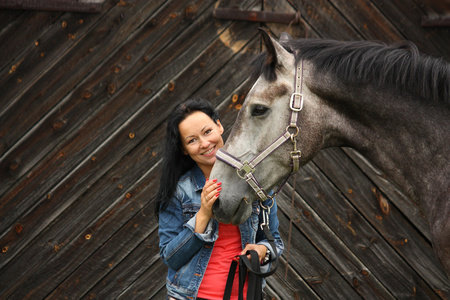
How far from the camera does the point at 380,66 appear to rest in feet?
Answer: 6.07

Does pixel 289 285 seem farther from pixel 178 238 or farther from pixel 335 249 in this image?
pixel 178 238

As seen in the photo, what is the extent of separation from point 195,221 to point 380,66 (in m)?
1.03

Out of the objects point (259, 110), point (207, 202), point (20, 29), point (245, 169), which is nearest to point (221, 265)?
point (207, 202)

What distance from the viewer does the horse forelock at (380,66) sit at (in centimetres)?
179

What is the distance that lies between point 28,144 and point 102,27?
3.31 ft

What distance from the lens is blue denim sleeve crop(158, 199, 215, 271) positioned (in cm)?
185

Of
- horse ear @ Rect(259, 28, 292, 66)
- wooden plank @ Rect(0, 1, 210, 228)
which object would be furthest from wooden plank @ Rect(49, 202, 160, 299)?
horse ear @ Rect(259, 28, 292, 66)

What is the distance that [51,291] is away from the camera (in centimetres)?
329

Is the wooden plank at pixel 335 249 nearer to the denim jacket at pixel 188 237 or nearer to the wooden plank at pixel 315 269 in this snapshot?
the wooden plank at pixel 315 269

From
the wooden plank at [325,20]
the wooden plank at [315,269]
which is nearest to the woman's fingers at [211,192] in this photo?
the wooden plank at [315,269]

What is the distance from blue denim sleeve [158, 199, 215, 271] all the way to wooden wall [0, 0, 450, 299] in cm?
126

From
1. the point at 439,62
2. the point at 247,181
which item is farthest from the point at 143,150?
the point at 439,62

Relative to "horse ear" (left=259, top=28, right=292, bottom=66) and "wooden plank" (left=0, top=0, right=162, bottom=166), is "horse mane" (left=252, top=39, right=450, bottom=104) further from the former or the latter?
"wooden plank" (left=0, top=0, right=162, bottom=166)

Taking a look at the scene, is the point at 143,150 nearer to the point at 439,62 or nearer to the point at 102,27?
the point at 102,27
